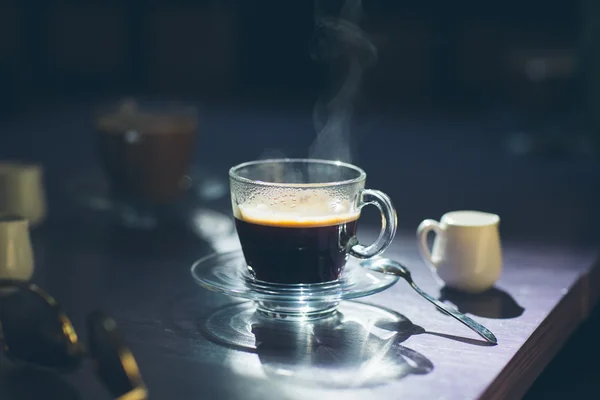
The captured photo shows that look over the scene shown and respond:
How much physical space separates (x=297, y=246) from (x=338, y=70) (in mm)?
3517

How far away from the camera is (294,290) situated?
1.01 m

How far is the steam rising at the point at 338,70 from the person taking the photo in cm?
209

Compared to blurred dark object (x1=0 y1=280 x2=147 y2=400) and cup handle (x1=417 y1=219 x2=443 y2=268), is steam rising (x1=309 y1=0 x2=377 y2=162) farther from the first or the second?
blurred dark object (x1=0 y1=280 x2=147 y2=400)

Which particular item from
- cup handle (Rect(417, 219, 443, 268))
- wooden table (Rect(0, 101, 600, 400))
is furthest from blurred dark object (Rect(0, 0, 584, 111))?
cup handle (Rect(417, 219, 443, 268))

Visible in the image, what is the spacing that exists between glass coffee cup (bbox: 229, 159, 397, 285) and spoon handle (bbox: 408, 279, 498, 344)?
0.08m

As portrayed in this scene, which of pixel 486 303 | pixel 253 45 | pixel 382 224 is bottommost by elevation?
pixel 486 303

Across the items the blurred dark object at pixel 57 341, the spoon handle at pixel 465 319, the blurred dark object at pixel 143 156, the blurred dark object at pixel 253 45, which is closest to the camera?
the blurred dark object at pixel 57 341

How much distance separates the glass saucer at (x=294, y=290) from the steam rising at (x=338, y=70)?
36.2 inches

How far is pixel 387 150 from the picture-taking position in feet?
7.85

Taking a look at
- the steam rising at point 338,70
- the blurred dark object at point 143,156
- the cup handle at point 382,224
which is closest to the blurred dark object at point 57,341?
the cup handle at point 382,224

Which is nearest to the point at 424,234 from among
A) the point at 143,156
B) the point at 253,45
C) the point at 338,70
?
the point at 143,156

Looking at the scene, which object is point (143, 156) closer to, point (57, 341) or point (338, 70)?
point (57, 341)

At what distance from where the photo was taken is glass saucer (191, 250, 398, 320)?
97 centimetres

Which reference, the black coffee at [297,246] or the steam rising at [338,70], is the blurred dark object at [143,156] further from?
the black coffee at [297,246]
